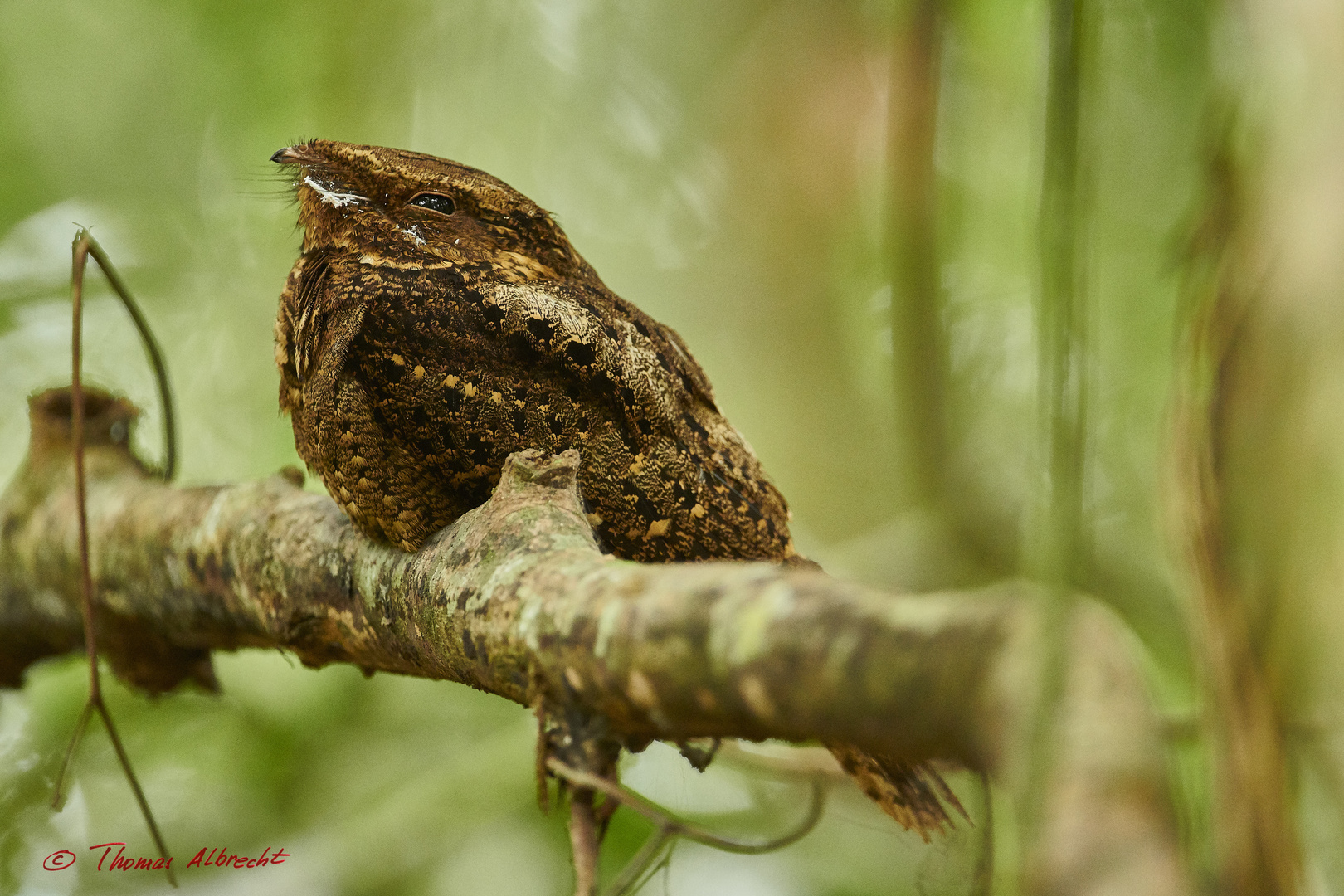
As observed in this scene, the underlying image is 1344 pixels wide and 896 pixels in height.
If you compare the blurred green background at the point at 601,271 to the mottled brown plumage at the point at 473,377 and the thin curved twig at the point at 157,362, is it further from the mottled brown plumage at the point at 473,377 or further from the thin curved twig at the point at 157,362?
the mottled brown plumage at the point at 473,377

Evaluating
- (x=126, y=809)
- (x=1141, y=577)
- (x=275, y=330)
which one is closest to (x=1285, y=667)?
(x=275, y=330)

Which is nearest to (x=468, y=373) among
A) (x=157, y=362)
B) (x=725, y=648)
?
(x=725, y=648)

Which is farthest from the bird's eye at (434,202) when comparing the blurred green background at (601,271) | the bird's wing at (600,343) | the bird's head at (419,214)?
the blurred green background at (601,271)

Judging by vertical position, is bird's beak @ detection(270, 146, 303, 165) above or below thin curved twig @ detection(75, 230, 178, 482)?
above
